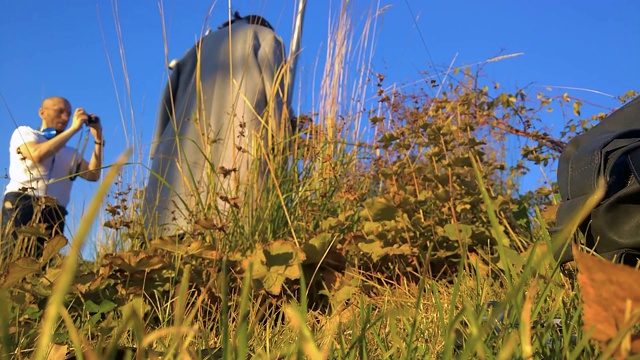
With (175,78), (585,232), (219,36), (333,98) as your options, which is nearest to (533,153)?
(333,98)

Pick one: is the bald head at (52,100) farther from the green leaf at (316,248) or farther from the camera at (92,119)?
the green leaf at (316,248)

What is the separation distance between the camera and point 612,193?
857mm

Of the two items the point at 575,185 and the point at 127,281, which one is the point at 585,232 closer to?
the point at 575,185

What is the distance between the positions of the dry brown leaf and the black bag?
0.53 m

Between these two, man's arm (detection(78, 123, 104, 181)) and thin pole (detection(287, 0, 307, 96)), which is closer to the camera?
thin pole (detection(287, 0, 307, 96))

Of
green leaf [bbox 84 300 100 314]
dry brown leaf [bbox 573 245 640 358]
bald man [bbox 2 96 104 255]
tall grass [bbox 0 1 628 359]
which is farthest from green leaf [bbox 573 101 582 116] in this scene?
bald man [bbox 2 96 104 255]

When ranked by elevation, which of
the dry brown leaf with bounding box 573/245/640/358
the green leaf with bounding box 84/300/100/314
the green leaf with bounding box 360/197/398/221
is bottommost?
the green leaf with bounding box 84/300/100/314

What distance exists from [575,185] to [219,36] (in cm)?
272

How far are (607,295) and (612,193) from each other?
Result: 623mm

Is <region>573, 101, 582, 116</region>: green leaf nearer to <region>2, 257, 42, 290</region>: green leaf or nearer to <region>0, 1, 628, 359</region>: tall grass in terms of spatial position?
<region>0, 1, 628, 359</region>: tall grass

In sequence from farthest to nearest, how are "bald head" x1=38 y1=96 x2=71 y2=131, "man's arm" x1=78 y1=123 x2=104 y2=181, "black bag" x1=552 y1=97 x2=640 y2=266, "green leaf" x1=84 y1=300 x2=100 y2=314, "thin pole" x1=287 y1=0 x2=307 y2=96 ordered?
"bald head" x1=38 y1=96 x2=71 y2=131 → "man's arm" x1=78 y1=123 x2=104 y2=181 → "thin pole" x1=287 y1=0 x2=307 y2=96 → "green leaf" x1=84 y1=300 x2=100 y2=314 → "black bag" x1=552 y1=97 x2=640 y2=266

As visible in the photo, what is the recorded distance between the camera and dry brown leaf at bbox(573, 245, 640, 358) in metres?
0.29

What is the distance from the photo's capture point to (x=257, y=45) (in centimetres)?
318

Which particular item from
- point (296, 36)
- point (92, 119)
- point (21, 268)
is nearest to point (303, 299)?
point (21, 268)
